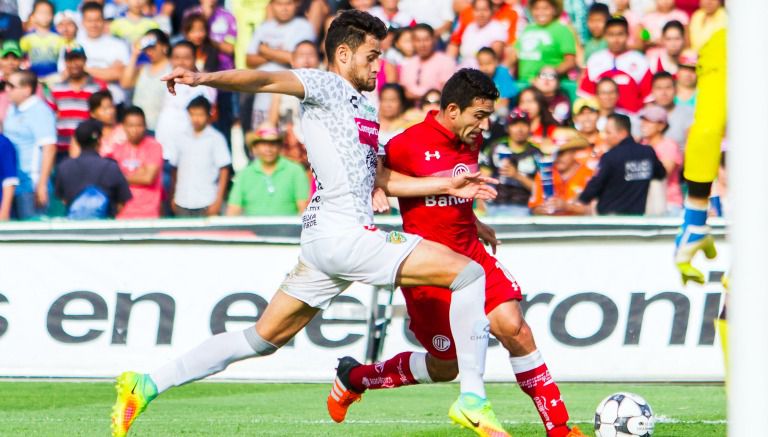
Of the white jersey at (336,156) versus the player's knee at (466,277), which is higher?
the white jersey at (336,156)

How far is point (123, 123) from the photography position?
47.7ft

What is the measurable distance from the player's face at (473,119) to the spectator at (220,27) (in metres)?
8.68

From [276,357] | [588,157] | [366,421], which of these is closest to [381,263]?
[366,421]

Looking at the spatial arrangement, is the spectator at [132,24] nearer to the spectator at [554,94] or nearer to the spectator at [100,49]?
the spectator at [100,49]

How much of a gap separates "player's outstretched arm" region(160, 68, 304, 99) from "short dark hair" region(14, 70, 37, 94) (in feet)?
29.3

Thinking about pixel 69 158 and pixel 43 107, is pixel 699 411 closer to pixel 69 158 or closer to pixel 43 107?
pixel 69 158

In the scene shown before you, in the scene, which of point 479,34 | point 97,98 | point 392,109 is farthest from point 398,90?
point 97,98

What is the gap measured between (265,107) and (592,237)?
185 inches

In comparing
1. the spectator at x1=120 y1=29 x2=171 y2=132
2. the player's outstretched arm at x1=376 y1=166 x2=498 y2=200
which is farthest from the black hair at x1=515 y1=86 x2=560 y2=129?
the player's outstretched arm at x1=376 y1=166 x2=498 y2=200

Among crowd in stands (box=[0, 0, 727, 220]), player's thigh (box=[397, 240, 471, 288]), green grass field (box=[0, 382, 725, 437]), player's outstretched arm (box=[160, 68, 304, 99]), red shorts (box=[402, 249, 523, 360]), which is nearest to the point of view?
player's outstretched arm (box=[160, 68, 304, 99])

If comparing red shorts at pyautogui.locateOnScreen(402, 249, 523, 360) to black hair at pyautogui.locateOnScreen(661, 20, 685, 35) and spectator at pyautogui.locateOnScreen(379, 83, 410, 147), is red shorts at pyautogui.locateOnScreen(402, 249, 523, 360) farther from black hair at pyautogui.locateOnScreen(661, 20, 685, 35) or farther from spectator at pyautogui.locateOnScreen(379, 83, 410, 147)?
black hair at pyautogui.locateOnScreen(661, 20, 685, 35)

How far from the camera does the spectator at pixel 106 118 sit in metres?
14.6

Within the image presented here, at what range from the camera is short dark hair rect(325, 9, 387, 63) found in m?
7.03

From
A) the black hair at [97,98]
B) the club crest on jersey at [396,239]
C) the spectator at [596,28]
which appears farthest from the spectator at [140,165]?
the club crest on jersey at [396,239]
